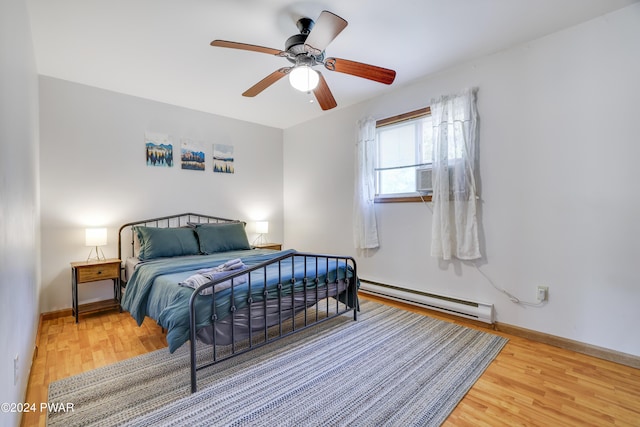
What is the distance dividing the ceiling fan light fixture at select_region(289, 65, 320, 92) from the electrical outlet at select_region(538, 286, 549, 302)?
8.54ft

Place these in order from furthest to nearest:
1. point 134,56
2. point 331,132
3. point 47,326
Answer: point 331,132 < point 47,326 < point 134,56

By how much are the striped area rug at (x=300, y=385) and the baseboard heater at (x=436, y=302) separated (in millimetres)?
251

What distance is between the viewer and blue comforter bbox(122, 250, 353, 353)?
6.11ft

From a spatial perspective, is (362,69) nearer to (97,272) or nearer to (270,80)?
(270,80)

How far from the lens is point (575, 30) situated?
2369mm

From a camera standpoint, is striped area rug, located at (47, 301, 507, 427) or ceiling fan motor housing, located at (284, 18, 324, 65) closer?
striped area rug, located at (47, 301, 507, 427)

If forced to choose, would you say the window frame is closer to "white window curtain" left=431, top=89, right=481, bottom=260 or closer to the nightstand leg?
"white window curtain" left=431, top=89, right=481, bottom=260

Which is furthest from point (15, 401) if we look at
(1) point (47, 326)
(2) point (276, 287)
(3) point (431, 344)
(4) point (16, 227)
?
(3) point (431, 344)

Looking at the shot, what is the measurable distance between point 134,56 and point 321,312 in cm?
313

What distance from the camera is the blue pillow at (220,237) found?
361 centimetres

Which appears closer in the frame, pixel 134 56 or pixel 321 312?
pixel 134 56

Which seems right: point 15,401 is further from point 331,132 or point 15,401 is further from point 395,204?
point 331,132

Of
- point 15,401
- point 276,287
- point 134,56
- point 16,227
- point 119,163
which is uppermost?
point 134,56

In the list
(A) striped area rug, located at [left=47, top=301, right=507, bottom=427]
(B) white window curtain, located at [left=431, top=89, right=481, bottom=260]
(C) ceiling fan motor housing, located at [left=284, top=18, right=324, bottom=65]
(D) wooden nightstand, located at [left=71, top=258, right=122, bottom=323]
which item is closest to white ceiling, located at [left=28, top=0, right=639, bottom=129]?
(C) ceiling fan motor housing, located at [left=284, top=18, right=324, bottom=65]
